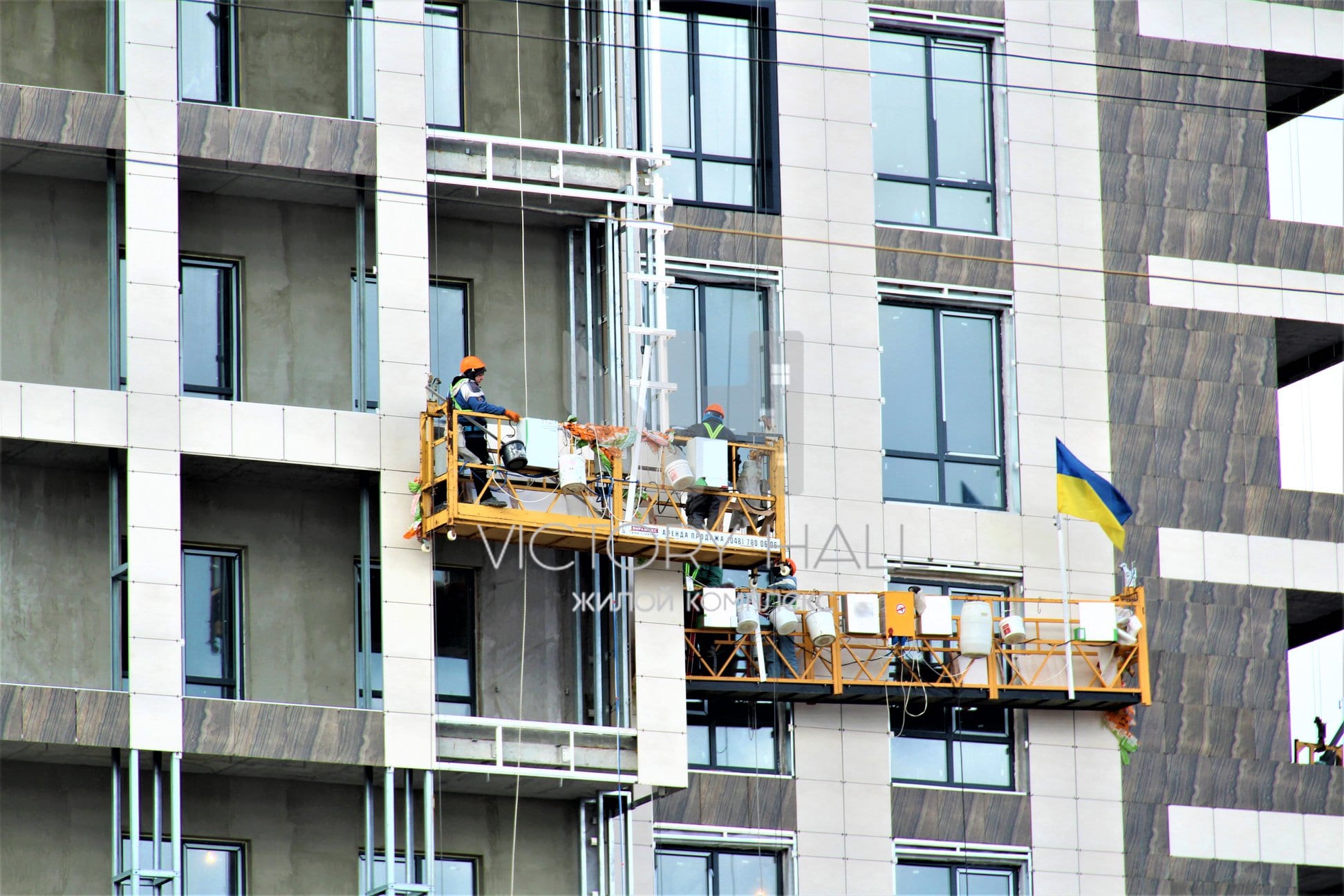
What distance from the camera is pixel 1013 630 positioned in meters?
45.9

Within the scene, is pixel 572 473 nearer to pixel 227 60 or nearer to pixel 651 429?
pixel 651 429

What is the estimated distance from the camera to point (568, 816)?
131 feet

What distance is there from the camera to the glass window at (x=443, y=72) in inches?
1640

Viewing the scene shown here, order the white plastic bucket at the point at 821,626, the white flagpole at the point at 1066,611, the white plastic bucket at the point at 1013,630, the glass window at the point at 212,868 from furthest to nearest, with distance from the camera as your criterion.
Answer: the white flagpole at the point at 1066,611 → the white plastic bucket at the point at 1013,630 → the white plastic bucket at the point at 821,626 → the glass window at the point at 212,868

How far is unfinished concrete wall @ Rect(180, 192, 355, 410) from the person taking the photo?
1549 inches

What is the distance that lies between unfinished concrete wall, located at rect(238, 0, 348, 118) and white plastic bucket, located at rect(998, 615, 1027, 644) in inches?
594

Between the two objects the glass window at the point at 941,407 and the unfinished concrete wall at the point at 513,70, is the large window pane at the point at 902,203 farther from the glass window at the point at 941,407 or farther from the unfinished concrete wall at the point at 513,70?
the unfinished concrete wall at the point at 513,70

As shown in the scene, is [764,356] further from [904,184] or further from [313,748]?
[313,748]

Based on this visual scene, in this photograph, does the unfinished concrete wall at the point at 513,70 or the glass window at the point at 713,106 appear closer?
the unfinished concrete wall at the point at 513,70

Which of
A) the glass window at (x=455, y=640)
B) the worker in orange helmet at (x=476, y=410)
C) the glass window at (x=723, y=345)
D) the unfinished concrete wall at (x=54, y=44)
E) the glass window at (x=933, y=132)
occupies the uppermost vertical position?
the glass window at (x=933, y=132)

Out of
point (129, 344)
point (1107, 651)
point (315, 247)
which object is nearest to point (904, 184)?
point (1107, 651)

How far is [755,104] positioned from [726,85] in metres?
0.67

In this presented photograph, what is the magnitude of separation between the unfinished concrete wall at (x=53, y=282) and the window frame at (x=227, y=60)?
8.09ft

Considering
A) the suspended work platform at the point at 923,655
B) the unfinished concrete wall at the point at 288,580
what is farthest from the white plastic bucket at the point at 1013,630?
the unfinished concrete wall at the point at 288,580
